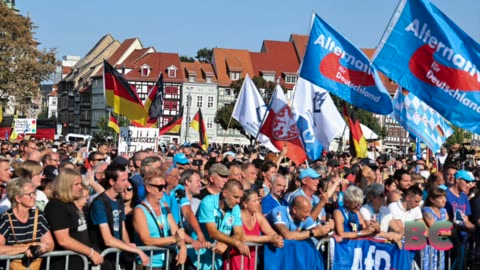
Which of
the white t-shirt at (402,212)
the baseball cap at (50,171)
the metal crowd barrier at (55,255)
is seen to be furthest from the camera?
the baseball cap at (50,171)

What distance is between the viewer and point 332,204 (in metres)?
10.7

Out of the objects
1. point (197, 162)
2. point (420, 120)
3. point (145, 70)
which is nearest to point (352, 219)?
point (197, 162)

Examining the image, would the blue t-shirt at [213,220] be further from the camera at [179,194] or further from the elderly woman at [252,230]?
the camera at [179,194]

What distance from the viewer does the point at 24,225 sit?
7.10m

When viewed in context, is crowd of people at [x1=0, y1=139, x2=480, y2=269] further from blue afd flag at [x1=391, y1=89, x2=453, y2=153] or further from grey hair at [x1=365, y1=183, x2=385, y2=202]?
blue afd flag at [x1=391, y1=89, x2=453, y2=153]

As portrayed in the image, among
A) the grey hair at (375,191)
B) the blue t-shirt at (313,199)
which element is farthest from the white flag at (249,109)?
the grey hair at (375,191)

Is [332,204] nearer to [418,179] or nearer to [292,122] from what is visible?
[418,179]

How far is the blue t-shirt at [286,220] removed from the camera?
883 centimetres

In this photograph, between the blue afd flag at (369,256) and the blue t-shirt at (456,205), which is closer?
the blue afd flag at (369,256)

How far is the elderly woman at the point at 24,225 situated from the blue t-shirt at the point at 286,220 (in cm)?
255

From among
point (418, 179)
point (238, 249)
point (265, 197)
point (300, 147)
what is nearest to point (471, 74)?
point (418, 179)

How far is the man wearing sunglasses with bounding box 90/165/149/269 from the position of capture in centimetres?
756

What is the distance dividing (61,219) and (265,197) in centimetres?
328

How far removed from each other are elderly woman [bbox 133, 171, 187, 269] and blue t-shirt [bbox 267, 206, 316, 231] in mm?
1177
